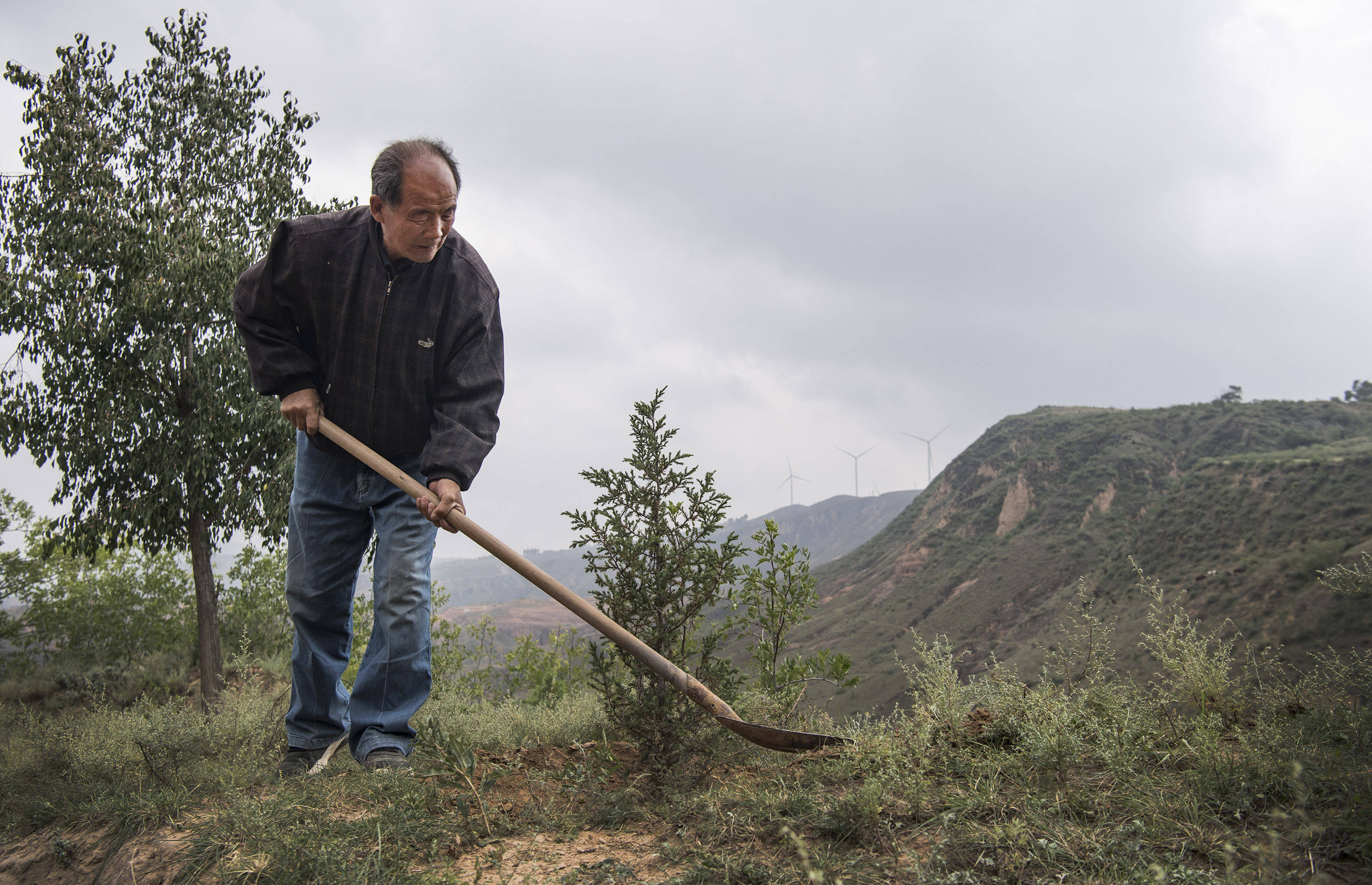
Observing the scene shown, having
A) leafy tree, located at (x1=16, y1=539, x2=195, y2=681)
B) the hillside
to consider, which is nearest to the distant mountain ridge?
the hillside

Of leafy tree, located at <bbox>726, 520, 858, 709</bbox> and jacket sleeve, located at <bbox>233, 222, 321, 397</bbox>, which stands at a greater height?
jacket sleeve, located at <bbox>233, 222, 321, 397</bbox>

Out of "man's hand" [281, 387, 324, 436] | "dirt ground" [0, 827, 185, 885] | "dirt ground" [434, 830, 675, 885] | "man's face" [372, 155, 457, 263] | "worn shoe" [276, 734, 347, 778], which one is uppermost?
"man's face" [372, 155, 457, 263]

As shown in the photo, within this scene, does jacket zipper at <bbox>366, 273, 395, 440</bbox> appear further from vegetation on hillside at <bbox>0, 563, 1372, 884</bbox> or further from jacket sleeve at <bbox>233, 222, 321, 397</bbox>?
vegetation on hillside at <bbox>0, 563, 1372, 884</bbox>

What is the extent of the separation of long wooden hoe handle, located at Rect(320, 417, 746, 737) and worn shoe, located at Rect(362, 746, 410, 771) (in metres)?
0.82

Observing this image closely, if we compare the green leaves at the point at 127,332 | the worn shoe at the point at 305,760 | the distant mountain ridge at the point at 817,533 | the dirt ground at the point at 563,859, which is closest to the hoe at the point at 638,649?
the dirt ground at the point at 563,859

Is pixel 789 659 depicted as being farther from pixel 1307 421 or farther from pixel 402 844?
pixel 1307 421

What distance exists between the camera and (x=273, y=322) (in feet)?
11.0

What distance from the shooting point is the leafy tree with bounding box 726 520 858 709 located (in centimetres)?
380

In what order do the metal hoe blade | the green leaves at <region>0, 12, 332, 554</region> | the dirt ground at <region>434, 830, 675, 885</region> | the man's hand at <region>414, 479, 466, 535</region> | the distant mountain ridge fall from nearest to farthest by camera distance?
the dirt ground at <region>434, 830, 675, 885</region>
the metal hoe blade
the man's hand at <region>414, 479, 466, 535</region>
the green leaves at <region>0, 12, 332, 554</region>
the distant mountain ridge

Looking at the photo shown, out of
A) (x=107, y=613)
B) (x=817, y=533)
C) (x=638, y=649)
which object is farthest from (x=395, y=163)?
(x=817, y=533)

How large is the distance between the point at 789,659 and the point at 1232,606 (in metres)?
28.8

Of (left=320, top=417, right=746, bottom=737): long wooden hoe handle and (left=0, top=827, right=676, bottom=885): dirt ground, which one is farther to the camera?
(left=320, top=417, right=746, bottom=737): long wooden hoe handle

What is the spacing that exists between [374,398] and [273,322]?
570 mm

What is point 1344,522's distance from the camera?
26.8 m
